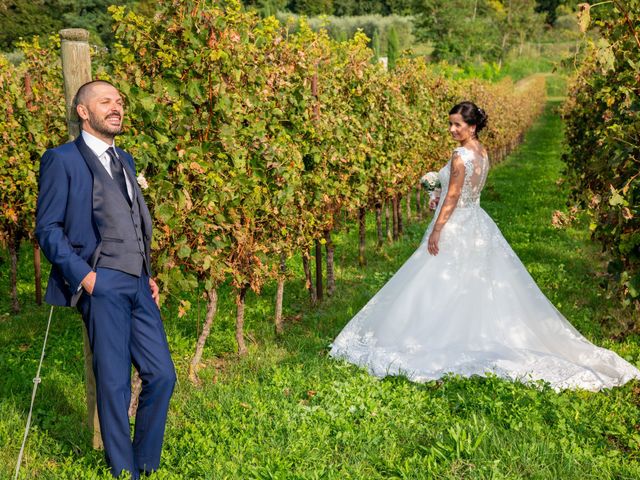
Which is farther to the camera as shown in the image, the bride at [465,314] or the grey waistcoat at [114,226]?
the bride at [465,314]

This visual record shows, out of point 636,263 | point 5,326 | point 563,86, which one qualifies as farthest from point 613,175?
point 563,86

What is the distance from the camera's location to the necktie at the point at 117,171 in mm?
3480

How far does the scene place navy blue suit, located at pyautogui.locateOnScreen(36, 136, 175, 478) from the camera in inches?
127

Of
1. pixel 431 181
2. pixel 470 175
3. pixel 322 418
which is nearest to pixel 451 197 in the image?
pixel 470 175

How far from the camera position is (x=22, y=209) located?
305 inches

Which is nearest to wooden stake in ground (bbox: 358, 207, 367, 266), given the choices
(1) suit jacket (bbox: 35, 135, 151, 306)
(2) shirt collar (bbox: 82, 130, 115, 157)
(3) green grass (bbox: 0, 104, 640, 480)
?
(3) green grass (bbox: 0, 104, 640, 480)

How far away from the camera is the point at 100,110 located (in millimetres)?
3371

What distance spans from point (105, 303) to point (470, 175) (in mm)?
3604

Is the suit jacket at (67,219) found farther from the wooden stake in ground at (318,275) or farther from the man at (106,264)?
the wooden stake in ground at (318,275)

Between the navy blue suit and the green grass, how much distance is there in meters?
0.34

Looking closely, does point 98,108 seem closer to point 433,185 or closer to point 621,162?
point 433,185

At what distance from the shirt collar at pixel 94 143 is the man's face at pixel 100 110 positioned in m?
0.02

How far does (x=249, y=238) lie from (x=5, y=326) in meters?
3.57

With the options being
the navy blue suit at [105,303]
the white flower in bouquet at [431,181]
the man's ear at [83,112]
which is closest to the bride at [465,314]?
the white flower in bouquet at [431,181]
